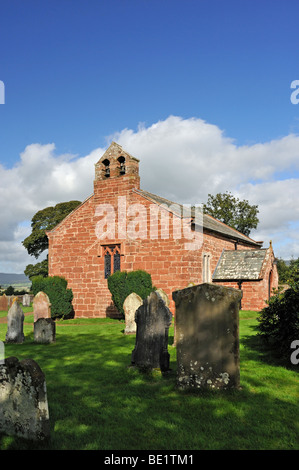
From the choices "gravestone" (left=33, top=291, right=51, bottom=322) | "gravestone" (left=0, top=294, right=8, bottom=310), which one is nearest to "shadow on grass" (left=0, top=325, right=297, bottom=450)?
"gravestone" (left=33, top=291, right=51, bottom=322)

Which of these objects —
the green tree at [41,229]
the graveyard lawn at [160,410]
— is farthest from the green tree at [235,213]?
the graveyard lawn at [160,410]

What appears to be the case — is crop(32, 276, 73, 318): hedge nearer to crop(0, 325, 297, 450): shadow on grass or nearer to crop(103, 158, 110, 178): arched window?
crop(103, 158, 110, 178): arched window

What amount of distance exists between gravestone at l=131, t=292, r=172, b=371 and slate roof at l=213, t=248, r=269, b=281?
1550 cm

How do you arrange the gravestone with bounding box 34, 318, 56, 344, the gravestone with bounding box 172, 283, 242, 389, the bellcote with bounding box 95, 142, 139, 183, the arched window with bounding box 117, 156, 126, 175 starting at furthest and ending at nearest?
1. the arched window with bounding box 117, 156, 126, 175
2. the bellcote with bounding box 95, 142, 139, 183
3. the gravestone with bounding box 34, 318, 56, 344
4. the gravestone with bounding box 172, 283, 242, 389

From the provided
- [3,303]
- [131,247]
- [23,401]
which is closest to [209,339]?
[23,401]

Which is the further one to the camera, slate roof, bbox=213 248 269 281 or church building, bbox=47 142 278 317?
slate roof, bbox=213 248 269 281

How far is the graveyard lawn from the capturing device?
4.77m

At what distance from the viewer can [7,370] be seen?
5.10m

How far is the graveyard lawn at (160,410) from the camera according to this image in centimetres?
477

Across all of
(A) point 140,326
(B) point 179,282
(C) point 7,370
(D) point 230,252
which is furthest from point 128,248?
(C) point 7,370

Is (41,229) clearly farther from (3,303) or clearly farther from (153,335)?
(153,335)

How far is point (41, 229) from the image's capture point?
4319 centimetres

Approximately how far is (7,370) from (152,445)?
2.22 m

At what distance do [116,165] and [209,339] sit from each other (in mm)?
17283
